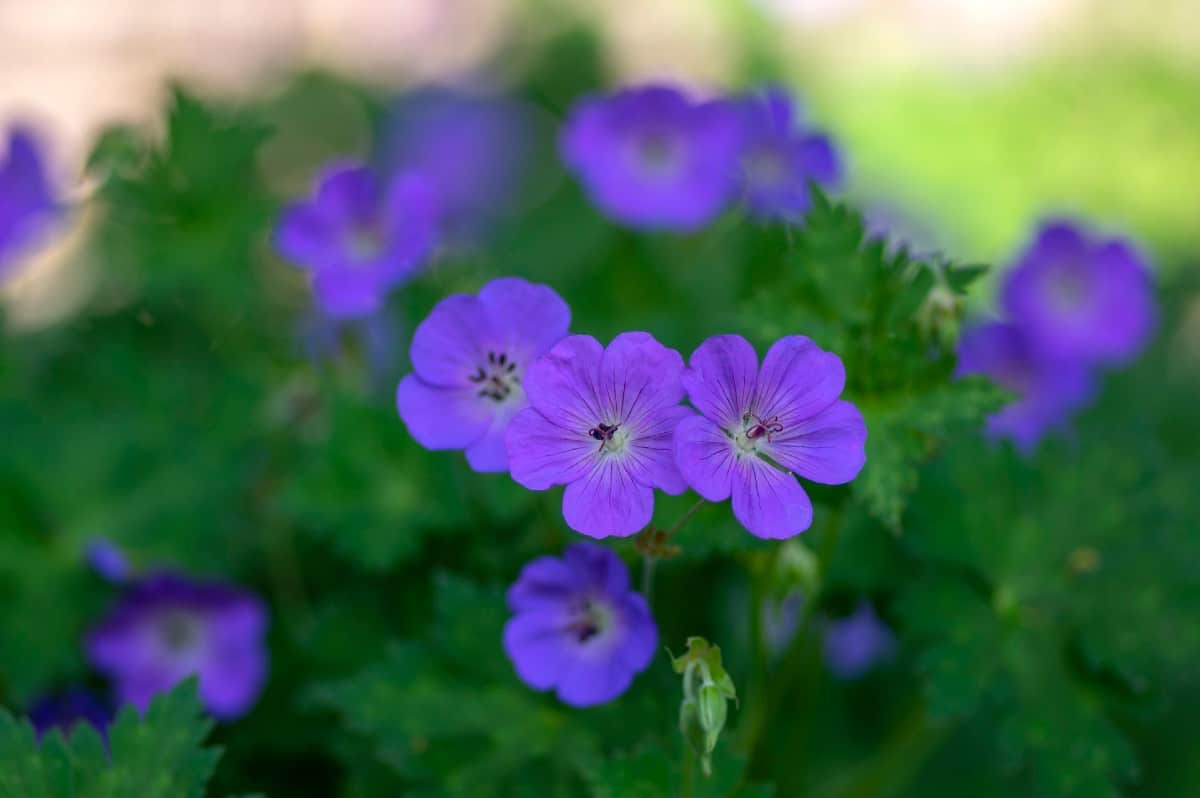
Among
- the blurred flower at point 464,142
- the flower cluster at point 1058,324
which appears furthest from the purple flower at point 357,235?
the blurred flower at point 464,142

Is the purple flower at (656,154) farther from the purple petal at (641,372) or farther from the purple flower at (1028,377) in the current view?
the purple petal at (641,372)

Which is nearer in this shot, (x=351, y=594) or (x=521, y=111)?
(x=351, y=594)

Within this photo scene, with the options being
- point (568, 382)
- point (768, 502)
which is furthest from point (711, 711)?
point (568, 382)

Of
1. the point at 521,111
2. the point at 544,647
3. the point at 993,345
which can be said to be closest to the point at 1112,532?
the point at 993,345

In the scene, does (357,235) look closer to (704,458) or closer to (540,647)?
(540,647)

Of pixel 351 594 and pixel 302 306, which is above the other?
pixel 302 306

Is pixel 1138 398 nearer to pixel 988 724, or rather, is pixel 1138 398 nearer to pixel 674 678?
pixel 988 724

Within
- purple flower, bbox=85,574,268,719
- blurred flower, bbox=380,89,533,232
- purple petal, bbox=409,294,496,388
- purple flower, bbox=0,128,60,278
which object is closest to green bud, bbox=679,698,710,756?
purple petal, bbox=409,294,496,388
